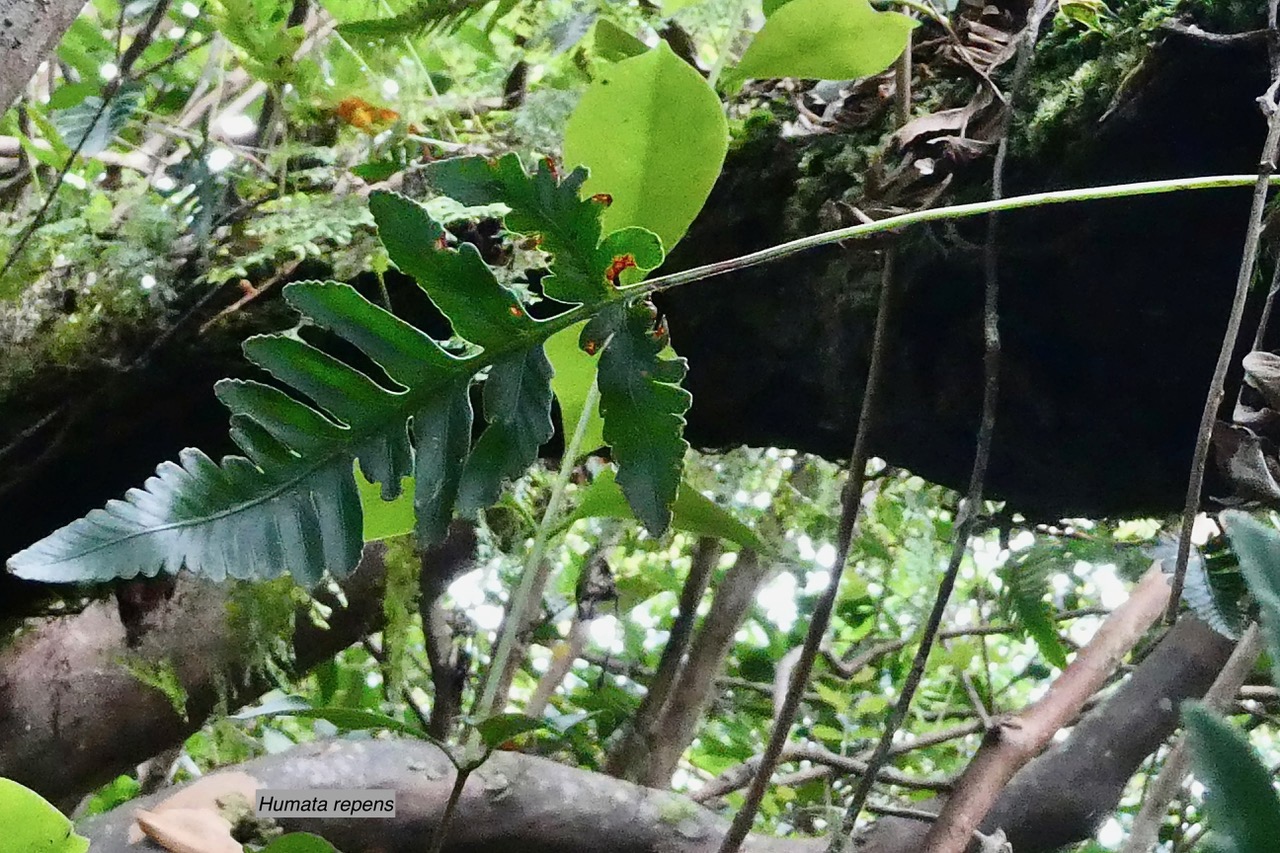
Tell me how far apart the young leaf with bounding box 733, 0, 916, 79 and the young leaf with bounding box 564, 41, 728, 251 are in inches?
4.1

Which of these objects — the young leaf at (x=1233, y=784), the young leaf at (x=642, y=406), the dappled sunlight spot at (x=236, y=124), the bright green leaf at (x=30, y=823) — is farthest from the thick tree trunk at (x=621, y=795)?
the dappled sunlight spot at (x=236, y=124)

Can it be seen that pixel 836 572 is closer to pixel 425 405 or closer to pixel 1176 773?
pixel 425 405

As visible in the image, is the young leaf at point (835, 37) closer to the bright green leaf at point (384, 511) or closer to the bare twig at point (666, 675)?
the bright green leaf at point (384, 511)

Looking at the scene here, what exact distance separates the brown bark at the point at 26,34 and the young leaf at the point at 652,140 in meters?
0.34

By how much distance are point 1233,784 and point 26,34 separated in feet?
2.41

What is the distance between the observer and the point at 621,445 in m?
0.53

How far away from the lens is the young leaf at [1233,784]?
246 mm

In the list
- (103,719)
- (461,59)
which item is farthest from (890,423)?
(103,719)

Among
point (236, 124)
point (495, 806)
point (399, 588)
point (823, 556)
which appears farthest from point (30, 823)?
point (236, 124)

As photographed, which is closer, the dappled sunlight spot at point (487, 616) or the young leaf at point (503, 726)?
the young leaf at point (503, 726)

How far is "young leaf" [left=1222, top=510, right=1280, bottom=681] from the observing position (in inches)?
10.2

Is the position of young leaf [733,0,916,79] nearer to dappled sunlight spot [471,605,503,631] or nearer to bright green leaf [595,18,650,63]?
bright green leaf [595,18,650,63]

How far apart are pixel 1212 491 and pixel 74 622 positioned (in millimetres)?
1128

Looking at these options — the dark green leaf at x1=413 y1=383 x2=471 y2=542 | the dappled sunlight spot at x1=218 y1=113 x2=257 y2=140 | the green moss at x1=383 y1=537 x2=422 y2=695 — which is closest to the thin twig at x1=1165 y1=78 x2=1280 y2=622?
the dark green leaf at x1=413 y1=383 x2=471 y2=542
